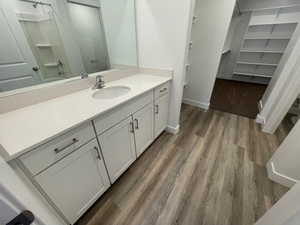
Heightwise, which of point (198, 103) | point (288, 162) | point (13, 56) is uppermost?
point (13, 56)

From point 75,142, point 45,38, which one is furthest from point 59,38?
point 75,142

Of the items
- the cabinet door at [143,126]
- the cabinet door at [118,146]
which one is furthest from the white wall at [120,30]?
the cabinet door at [118,146]

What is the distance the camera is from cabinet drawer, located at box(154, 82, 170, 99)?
157cm

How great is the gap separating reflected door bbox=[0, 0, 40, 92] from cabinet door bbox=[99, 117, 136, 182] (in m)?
0.79

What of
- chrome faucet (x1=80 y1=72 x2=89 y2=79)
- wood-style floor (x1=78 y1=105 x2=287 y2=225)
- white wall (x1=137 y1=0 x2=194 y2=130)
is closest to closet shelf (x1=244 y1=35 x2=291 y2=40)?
wood-style floor (x1=78 y1=105 x2=287 y2=225)

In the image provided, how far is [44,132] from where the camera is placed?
29.2 inches

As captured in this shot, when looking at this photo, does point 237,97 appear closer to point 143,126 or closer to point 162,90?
point 162,90

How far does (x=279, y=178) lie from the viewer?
1.37 m

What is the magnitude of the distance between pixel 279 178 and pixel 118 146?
5.48 ft

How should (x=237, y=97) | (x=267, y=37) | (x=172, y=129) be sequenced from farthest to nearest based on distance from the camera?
(x=267, y=37) → (x=237, y=97) → (x=172, y=129)

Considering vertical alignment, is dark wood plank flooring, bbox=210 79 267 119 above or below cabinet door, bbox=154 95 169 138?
below

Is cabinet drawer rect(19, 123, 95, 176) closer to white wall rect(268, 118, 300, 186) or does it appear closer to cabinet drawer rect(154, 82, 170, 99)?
cabinet drawer rect(154, 82, 170, 99)

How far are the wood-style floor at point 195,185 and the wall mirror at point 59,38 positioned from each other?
4.12ft

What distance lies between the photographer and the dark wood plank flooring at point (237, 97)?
275cm
